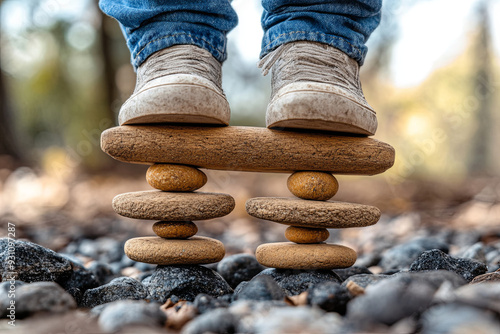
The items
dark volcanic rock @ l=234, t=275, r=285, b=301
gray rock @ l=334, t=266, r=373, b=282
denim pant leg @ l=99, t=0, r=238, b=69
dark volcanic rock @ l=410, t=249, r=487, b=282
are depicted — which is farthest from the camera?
gray rock @ l=334, t=266, r=373, b=282

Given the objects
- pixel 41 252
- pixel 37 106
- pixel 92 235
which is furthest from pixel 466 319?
pixel 37 106

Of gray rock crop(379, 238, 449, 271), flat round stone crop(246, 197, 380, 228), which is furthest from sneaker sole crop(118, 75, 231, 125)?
gray rock crop(379, 238, 449, 271)

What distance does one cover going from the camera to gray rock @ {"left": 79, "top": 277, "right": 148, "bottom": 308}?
5.38ft

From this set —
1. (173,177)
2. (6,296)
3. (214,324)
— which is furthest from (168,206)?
(214,324)

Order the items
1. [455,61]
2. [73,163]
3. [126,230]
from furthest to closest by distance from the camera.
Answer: [455,61], [73,163], [126,230]

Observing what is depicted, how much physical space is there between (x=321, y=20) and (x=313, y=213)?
90 cm

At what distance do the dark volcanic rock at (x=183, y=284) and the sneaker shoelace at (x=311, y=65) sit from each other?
0.93 m

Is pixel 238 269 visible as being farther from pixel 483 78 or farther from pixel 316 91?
pixel 483 78

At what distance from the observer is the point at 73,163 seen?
7.20 metres

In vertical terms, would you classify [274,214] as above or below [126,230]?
below

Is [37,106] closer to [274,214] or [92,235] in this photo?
[92,235]

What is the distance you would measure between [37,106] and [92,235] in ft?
26.3

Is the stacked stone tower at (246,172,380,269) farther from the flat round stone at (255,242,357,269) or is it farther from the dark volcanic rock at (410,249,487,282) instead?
the dark volcanic rock at (410,249,487,282)

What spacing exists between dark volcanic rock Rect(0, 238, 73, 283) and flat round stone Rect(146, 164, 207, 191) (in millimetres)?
545
